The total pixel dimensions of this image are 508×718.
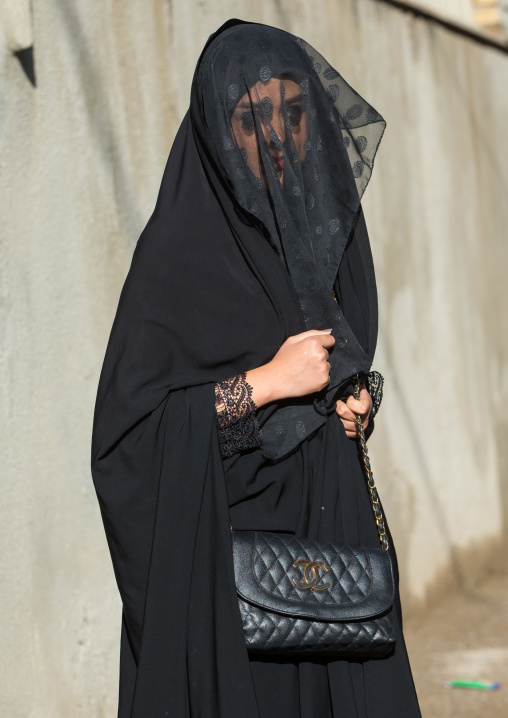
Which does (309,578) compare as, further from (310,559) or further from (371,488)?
→ (371,488)

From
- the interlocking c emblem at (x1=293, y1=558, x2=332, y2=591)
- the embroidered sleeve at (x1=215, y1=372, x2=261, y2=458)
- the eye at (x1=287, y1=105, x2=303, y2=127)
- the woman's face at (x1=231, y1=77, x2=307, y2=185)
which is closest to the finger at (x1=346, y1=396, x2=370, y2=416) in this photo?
the embroidered sleeve at (x1=215, y1=372, x2=261, y2=458)

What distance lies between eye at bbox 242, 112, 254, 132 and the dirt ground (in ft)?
8.85

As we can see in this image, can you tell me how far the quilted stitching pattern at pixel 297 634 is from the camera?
1.67 meters

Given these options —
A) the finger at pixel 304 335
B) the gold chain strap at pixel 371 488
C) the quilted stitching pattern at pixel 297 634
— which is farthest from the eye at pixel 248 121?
the quilted stitching pattern at pixel 297 634

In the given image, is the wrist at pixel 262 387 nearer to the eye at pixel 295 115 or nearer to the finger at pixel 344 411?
the finger at pixel 344 411

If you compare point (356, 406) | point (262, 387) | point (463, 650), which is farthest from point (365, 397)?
point (463, 650)

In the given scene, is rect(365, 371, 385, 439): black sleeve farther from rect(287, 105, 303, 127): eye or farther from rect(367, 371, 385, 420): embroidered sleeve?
rect(287, 105, 303, 127): eye

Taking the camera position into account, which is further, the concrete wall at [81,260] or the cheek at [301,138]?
the concrete wall at [81,260]

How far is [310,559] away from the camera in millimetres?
1729

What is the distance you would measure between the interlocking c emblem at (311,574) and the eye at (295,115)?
87 cm

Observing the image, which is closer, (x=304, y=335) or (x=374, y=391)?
(x=304, y=335)

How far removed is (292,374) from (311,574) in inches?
14.7

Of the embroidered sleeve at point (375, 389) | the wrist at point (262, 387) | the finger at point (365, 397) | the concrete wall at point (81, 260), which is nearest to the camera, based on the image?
the wrist at point (262, 387)

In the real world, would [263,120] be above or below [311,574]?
above
